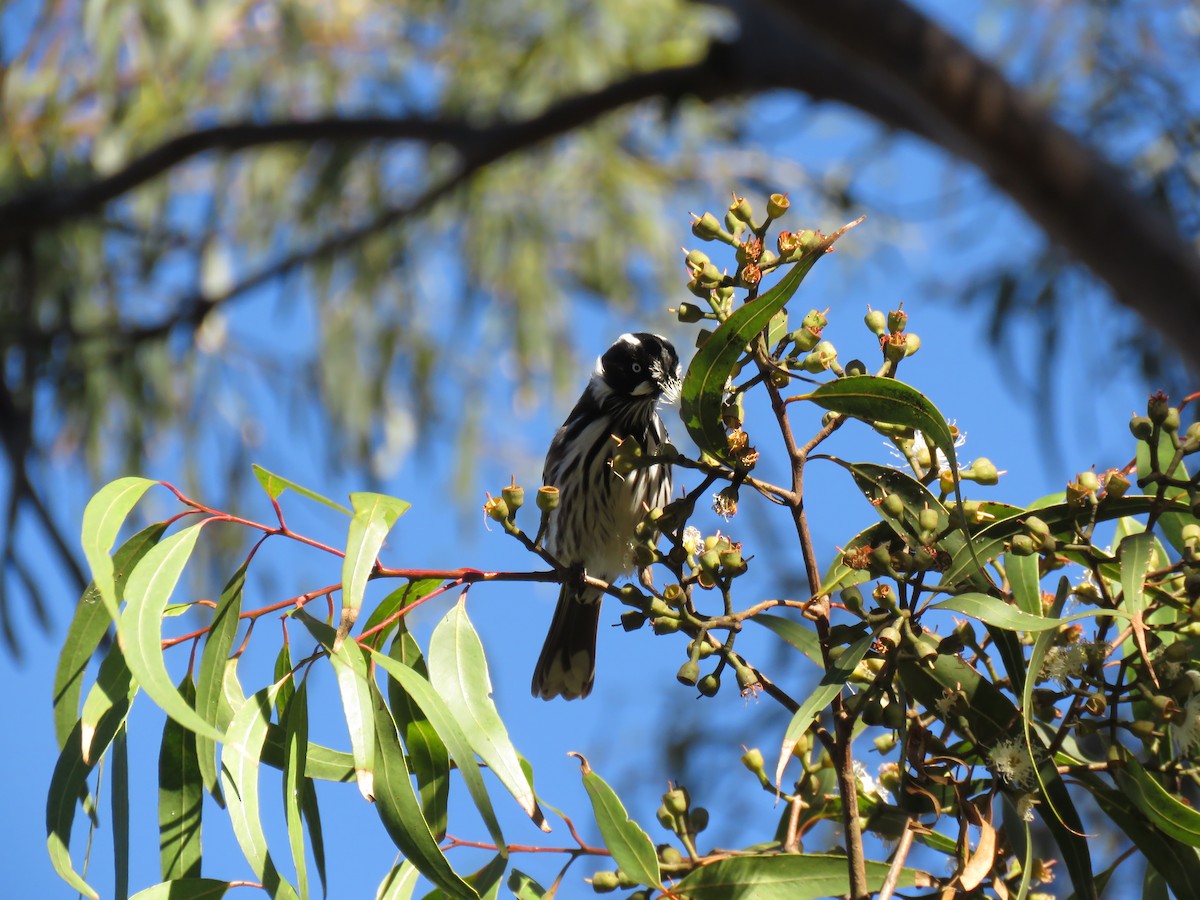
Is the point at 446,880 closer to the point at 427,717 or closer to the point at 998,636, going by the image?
the point at 427,717

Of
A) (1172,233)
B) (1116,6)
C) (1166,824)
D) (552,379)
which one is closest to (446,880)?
(1166,824)

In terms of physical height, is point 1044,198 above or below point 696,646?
above

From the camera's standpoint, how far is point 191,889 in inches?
62.1

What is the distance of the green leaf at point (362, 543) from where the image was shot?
57.9 inches

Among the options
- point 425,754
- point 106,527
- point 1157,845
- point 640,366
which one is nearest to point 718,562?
point 425,754

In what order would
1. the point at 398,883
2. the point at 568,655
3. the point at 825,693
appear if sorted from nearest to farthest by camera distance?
1. the point at 825,693
2. the point at 398,883
3. the point at 568,655

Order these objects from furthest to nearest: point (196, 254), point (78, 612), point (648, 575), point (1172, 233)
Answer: point (196, 254) < point (1172, 233) < point (648, 575) < point (78, 612)

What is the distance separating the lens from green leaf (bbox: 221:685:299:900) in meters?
1.49

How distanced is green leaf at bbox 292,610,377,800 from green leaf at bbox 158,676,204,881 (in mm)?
312

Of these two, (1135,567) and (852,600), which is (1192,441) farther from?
(852,600)

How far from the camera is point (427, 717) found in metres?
1.57

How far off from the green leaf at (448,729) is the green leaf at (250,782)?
0.17 metres

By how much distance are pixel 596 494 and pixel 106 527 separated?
196cm

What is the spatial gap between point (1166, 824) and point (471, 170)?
14.4ft
